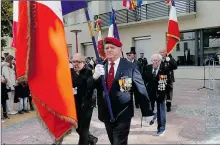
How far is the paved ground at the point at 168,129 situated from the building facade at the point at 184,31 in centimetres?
903

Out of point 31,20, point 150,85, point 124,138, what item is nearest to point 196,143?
point 150,85

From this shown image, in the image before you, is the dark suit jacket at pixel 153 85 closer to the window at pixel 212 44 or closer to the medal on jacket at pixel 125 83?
the medal on jacket at pixel 125 83

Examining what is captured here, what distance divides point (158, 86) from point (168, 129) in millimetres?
1112

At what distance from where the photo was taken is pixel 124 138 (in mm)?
4195

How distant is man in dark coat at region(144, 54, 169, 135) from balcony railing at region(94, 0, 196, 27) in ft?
44.7

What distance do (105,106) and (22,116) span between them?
5.74m

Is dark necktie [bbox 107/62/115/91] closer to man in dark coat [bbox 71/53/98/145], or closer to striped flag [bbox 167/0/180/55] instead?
man in dark coat [bbox 71/53/98/145]

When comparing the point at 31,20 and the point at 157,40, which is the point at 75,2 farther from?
the point at 157,40

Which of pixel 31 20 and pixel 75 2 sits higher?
pixel 75 2

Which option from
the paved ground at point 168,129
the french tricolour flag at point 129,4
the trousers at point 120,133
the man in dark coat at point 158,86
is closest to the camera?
the trousers at point 120,133

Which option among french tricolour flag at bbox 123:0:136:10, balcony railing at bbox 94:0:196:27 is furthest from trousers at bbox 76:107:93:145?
balcony railing at bbox 94:0:196:27

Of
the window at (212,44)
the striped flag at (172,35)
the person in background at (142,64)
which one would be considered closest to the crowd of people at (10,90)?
the person in background at (142,64)

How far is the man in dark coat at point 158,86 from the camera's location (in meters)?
6.62

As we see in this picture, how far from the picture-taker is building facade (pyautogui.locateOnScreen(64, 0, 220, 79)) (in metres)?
19.1
